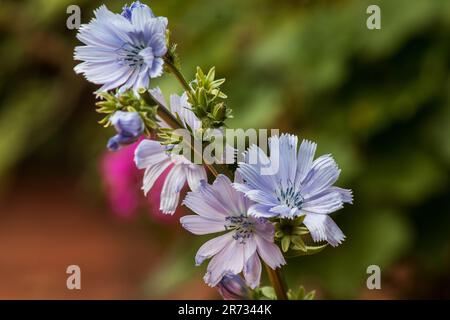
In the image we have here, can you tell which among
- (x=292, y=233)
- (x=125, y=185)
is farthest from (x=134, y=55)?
(x=125, y=185)

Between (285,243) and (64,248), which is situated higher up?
(64,248)

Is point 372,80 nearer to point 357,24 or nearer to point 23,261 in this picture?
point 357,24

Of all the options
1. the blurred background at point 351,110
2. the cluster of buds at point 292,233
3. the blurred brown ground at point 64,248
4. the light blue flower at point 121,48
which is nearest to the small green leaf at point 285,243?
the cluster of buds at point 292,233

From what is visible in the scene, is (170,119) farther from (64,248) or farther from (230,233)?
(64,248)

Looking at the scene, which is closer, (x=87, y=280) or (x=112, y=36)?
(x=112, y=36)

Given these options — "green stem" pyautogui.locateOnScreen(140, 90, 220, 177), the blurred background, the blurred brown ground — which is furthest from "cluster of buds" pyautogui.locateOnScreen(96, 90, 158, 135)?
the blurred brown ground

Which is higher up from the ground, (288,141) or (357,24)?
(357,24)
